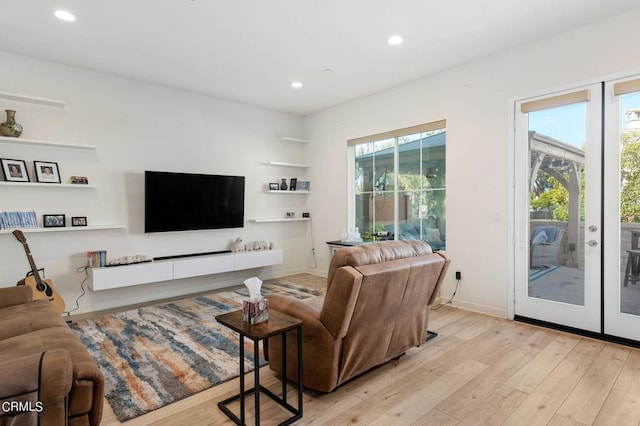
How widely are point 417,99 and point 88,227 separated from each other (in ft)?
14.5

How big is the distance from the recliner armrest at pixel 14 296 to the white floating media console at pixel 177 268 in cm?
Answer: 107

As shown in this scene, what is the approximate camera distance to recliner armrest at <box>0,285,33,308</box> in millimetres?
2785

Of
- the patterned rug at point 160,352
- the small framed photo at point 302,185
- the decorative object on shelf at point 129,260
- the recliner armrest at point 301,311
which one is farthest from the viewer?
the small framed photo at point 302,185

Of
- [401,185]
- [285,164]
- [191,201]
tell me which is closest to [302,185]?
[285,164]

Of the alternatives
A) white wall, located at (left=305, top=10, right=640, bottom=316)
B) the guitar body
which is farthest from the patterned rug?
white wall, located at (left=305, top=10, right=640, bottom=316)

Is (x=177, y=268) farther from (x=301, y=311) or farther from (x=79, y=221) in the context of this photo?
(x=301, y=311)

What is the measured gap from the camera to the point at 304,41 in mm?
3639

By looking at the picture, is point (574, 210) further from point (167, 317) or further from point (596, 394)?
point (167, 317)

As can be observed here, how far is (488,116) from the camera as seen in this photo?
13.3 ft

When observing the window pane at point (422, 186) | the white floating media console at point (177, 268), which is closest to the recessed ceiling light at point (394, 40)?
the window pane at point (422, 186)

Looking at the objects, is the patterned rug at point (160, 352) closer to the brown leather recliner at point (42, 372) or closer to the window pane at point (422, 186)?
the brown leather recliner at point (42, 372)

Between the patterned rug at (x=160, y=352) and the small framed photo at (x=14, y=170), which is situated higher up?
the small framed photo at (x=14, y=170)

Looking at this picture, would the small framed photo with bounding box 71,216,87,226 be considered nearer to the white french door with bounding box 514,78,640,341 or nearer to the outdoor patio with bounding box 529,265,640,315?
the white french door with bounding box 514,78,640,341

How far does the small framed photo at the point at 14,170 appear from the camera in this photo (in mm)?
3727
